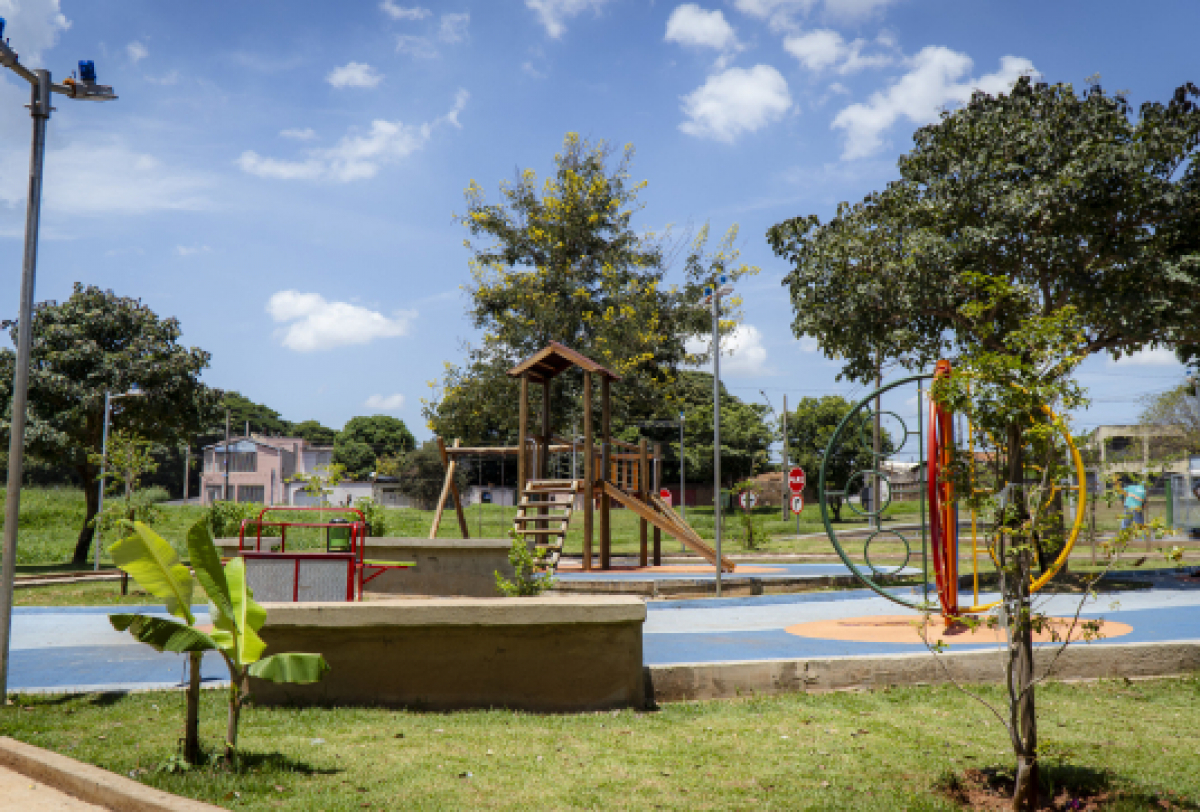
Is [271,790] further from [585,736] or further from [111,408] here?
[111,408]

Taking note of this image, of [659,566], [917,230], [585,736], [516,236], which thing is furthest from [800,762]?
[516,236]

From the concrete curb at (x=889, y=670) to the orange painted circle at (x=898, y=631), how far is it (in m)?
0.96

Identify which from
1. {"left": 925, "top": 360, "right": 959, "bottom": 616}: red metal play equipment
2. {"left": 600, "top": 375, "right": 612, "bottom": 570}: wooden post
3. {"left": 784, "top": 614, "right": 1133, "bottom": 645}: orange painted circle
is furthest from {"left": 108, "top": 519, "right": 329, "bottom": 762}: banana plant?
{"left": 600, "top": 375, "right": 612, "bottom": 570}: wooden post

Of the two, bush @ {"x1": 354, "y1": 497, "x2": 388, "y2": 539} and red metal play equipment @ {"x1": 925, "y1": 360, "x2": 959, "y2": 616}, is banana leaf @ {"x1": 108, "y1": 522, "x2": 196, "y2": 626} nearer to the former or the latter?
red metal play equipment @ {"x1": 925, "y1": 360, "x2": 959, "y2": 616}

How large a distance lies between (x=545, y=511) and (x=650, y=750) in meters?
13.9

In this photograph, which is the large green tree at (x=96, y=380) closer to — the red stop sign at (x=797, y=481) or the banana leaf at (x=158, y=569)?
the banana leaf at (x=158, y=569)

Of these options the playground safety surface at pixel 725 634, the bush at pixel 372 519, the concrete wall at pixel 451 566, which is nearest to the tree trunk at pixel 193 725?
the playground safety surface at pixel 725 634

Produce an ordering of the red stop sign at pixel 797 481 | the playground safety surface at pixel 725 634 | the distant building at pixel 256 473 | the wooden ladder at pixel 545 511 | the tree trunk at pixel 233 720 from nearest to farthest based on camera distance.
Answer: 1. the tree trunk at pixel 233 720
2. the playground safety surface at pixel 725 634
3. the wooden ladder at pixel 545 511
4. the red stop sign at pixel 797 481
5. the distant building at pixel 256 473

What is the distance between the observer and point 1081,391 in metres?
4.77

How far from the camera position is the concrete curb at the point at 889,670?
280 inches

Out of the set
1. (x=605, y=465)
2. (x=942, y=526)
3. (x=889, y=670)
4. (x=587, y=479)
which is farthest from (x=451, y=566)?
(x=889, y=670)

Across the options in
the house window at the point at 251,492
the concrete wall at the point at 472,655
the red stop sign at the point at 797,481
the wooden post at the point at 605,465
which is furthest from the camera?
the house window at the point at 251,492

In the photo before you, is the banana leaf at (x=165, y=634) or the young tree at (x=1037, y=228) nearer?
the banana leaf at (x=165, y=634)

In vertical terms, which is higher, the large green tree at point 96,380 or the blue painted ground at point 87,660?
the large green tree at point 96,380
